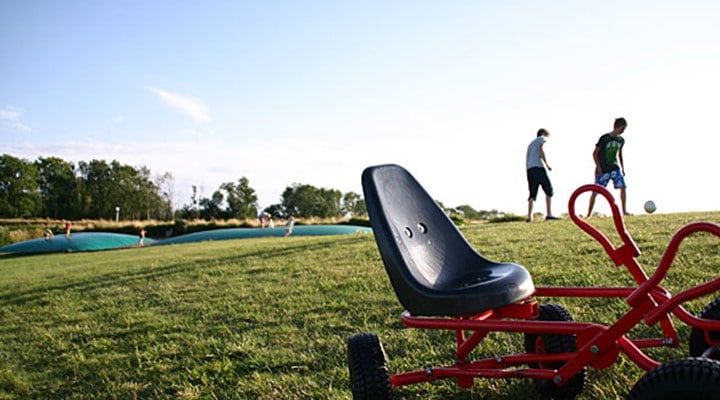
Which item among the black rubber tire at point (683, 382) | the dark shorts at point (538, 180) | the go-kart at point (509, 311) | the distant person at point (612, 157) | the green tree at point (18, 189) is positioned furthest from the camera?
the green tree at point (18, 189)

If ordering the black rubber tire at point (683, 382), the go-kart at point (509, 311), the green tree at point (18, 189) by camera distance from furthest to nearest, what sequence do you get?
the green tree at point (18, 189) → the go-kart at point (509, 311) → the black rubber tire at point (683, 382)

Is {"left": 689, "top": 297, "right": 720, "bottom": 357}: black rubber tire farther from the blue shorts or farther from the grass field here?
the blue shorts

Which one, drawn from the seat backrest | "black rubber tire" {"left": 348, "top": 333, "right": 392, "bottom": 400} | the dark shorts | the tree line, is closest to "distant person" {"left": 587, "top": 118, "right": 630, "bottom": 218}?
the dark shorts

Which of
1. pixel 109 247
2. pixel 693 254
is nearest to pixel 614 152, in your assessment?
pixel 693 254

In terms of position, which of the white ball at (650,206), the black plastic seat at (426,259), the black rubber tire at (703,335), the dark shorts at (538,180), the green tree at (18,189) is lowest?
the black rubber tire at (703,335)

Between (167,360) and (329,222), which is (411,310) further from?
(329,222)

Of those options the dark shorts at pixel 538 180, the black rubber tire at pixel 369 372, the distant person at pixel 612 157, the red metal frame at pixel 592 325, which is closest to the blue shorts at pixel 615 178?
the distant person at pixel 612 157

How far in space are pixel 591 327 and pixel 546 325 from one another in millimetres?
139

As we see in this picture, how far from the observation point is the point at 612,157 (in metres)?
9.20

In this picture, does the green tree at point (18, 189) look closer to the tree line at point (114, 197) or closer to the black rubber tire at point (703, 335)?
the tree line at point (114, 197)

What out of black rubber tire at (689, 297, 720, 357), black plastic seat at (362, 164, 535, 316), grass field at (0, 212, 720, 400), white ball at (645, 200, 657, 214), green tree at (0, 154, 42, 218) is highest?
green tree at (0, 154, 42, 218)

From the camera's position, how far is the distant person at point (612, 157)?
30.2 feet

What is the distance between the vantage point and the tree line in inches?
1884

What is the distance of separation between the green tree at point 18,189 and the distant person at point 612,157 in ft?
163
